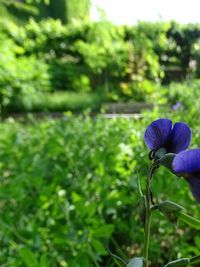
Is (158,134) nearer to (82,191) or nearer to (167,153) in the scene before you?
(167,153)

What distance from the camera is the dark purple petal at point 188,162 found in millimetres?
517

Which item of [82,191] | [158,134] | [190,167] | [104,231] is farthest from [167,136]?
[82,191]

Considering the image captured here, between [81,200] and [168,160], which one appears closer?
[168,160]

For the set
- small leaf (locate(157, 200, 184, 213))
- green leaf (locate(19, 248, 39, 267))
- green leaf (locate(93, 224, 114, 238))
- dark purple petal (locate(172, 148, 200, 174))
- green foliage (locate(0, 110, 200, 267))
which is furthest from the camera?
green foliage (locate(0, 110, 200, 267))

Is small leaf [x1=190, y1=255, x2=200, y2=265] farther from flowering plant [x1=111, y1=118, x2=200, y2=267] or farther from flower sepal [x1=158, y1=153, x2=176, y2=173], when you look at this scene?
flower sepal [x1=158, y1=153, x2=176, y2=173]

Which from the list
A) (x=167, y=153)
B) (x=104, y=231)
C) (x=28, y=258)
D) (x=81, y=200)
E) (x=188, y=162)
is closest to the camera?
(x=188, y=162)

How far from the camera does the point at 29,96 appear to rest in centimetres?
1041

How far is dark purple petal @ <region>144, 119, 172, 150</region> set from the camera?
630mm

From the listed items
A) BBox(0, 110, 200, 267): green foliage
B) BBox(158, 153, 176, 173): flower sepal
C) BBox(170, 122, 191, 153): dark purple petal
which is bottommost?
BBox(0, 110, 200, 267): green foliage

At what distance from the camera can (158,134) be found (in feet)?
2.09

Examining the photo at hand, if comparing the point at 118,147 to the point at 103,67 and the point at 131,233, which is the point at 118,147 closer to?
the point at 131,233

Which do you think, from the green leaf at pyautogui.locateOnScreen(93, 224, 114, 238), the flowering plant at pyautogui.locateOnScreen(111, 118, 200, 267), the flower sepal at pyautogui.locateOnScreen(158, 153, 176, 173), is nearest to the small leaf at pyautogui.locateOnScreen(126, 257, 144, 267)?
the flowering plant at pyautogui.locateOnScreen(111, 118, 200, 267)

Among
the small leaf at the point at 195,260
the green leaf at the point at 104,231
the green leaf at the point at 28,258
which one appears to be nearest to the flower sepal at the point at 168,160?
the small leaf at the point at 195,260

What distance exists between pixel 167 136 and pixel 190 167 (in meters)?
0.12
